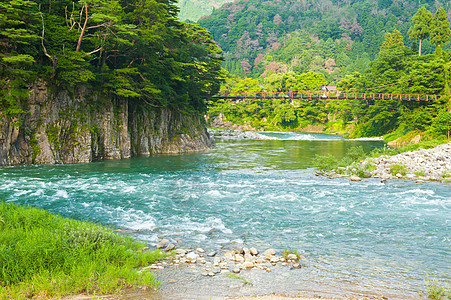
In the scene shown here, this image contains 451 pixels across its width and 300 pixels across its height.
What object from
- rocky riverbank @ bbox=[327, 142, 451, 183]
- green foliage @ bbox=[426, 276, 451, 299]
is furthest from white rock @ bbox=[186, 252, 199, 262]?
rocky riverbank @ bbox=[327, 142, 451, 183]

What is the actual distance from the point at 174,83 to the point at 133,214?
2692 cm

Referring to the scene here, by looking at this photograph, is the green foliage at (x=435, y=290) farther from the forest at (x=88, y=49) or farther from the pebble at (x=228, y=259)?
the forest at (x=88, y=49)

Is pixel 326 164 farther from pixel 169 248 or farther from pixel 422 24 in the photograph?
pixel 422 24

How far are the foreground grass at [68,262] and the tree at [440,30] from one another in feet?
309

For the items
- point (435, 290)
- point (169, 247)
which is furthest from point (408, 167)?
point (169, 247)

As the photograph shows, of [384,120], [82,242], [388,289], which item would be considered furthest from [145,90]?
[384,120]

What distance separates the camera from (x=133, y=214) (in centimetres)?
1305

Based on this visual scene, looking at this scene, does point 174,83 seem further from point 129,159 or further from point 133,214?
point 133,214

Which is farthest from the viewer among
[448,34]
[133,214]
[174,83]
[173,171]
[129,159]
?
[448,34]

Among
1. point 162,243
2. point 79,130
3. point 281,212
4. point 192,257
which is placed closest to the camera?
point 192,257

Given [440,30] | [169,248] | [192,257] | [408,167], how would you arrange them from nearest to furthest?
[192,257], [169,248], [408,167], [440,30]

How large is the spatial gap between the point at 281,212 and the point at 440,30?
90.1 metres

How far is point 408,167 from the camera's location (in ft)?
72.6

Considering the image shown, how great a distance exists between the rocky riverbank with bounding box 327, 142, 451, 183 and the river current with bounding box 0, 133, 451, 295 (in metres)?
1.66
